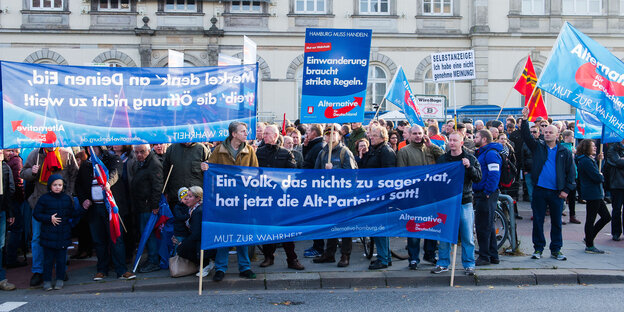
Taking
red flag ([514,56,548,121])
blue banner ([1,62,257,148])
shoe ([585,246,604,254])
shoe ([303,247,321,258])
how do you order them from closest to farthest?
1. blue banner ([1,62,257,148])
2. shoe ([303,247,321,258])
3. shoe ([585,246,604,254])
4. red flag ([514,56,548,121])

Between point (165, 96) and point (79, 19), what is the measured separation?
62.2 feet

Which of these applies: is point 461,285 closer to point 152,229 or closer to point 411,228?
point 411,228

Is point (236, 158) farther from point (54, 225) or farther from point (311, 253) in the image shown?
point (54, 225)

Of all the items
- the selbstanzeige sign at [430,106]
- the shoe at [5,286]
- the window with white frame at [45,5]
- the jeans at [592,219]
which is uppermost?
the window with white frame at [45,5]

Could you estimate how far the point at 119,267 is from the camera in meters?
7.55

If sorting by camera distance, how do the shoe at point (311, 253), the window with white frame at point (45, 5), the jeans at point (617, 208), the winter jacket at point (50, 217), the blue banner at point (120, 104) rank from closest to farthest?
the blue banner at point (120, 104)
the winter jacket at point (50, 217)
the shoe at point (311, 253)
the jeans at point (617, 208)
the window with white frame at point (45, 5)

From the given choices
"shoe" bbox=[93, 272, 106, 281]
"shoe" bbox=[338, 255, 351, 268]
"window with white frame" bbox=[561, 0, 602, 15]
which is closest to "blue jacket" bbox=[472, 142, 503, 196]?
"shoe" bbox=[338, 255, 351, 268]

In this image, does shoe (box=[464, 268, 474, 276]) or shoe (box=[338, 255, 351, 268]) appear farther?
shoe (box=[338, 255, 351, 268])

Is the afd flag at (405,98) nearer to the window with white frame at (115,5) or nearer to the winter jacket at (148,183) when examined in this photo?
the winter jacket at (148,183)

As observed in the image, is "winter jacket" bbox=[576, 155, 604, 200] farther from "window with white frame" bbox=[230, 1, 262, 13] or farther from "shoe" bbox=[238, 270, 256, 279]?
"window with white frame" bbox=[230, 1, 262, 13]

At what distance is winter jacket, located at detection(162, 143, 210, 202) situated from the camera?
806cm

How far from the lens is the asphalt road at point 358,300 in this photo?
249 inches

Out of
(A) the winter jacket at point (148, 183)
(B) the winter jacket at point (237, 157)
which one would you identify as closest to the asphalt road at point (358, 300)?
(A) the winter jacket at point (148, 183)

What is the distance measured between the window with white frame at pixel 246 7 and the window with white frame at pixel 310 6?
1.58m
